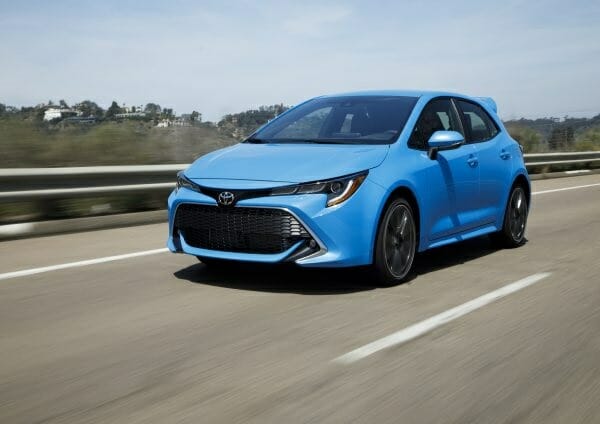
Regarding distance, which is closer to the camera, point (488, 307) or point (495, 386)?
point (495, 386)

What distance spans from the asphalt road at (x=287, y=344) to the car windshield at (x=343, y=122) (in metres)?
1.12

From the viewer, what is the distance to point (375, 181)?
19.7 feet

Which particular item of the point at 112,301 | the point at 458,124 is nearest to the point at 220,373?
the point at 112,301

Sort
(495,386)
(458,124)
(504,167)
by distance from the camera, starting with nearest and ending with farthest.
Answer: (495,386) < (458,124) < (504,167)

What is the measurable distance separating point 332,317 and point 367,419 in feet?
6.03

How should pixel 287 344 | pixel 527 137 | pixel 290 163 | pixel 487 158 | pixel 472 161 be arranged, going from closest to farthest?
pixel 287 344
pixel 290 163
pixel 472 161
pixel 487 158
pixel 527 137

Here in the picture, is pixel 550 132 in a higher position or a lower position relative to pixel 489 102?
lower

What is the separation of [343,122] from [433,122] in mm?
779

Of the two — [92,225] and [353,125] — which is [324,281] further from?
[92,225]

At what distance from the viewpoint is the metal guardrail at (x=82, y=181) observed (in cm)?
905

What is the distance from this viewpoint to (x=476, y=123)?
8062 mm

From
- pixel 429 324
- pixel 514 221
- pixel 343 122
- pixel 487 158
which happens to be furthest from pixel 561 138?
pixel 429 324

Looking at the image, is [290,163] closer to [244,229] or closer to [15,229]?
[244,229]

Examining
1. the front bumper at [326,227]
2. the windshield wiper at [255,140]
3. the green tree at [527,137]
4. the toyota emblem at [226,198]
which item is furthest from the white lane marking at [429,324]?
the green tree at [527,137]
